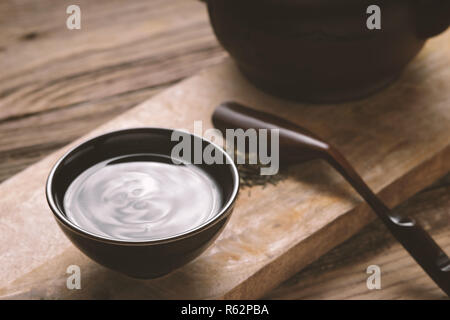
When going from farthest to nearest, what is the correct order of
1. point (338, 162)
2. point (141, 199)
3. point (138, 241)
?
point (338, 162) < point (141, 199) < point (138, 241)

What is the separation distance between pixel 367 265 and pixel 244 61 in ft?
1.24

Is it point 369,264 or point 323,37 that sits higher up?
point 323,37

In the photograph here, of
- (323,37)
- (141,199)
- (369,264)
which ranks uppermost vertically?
(323,37)

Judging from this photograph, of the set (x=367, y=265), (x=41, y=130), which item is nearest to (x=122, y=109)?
(x=41, y=130)

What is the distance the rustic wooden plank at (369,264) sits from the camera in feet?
2.74

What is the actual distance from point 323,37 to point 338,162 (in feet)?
0.59

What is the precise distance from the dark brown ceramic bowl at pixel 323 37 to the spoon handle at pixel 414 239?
0.18 metres

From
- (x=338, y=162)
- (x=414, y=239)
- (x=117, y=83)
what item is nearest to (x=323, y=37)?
(x=338, y=162)

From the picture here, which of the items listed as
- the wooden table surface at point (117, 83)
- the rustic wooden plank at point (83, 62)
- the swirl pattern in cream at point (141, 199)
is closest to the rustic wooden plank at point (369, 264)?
the wooden table surface at point (117, 83)

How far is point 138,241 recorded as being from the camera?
0.68 meters

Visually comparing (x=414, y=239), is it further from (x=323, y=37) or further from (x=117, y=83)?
(x=117, y=83)

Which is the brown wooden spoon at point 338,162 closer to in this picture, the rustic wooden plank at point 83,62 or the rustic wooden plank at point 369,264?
the rustic wooden plank at point 369,264

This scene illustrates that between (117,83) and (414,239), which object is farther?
(117,83)

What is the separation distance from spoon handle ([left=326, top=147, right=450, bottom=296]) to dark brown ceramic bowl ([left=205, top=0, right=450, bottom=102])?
7.3 inches
